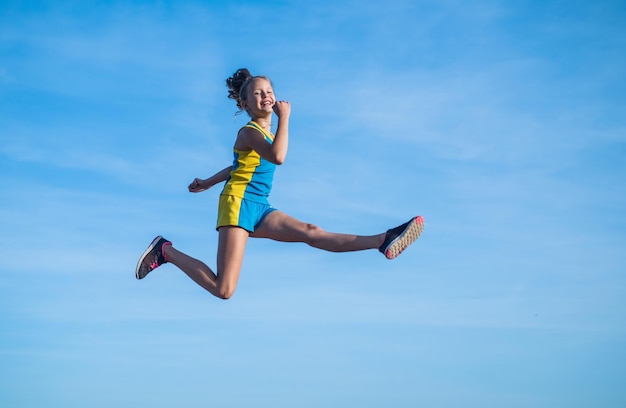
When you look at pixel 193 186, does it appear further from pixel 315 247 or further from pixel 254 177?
pixel 315 247

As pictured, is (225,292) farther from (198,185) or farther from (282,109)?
(282,109)

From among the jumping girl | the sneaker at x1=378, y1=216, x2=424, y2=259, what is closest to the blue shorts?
the jumping girl

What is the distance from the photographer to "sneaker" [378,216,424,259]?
7.69m

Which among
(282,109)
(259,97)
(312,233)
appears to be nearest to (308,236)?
(312,233)

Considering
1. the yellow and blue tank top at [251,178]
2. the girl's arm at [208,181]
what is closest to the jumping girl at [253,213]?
the yellow and blue tank top at [251,178]

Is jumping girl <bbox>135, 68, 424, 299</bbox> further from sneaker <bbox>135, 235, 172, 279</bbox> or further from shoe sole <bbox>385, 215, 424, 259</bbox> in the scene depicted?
sneaker <bbox>135, 235, 172, 279</bbox>

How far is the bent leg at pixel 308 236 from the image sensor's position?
7.88 meters

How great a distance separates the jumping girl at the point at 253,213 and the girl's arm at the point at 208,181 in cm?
34

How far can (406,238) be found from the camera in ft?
25.5

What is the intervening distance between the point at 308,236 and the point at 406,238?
902mm

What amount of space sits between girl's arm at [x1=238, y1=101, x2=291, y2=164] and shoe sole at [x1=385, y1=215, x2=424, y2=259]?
124 cm

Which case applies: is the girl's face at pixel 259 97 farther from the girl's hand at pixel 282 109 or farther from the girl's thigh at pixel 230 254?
the girl's thigh at pixel 230 254

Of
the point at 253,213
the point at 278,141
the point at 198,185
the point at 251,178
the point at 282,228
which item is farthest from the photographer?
the point at 198,185

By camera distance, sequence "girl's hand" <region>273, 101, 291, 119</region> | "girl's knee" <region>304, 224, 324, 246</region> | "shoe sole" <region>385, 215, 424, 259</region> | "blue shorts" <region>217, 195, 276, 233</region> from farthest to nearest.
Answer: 1. "blue shorts" <region>217, 195, 276, 233</region>
2. "girl's knee" <region>304, 224, 324, 246</region>
3. "girl's hand" <region>273, 101, 291, 119</region>
4. "shoe sole" <region>385, 215, 424, 259</region>
